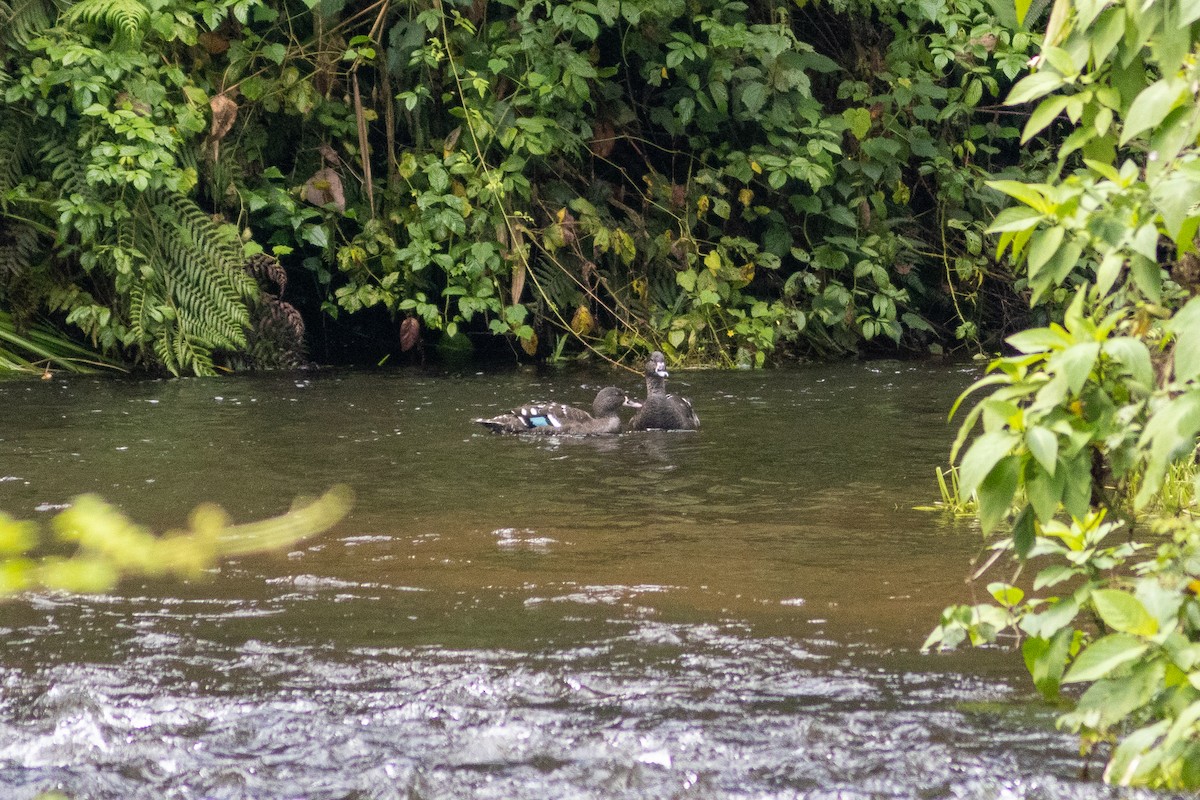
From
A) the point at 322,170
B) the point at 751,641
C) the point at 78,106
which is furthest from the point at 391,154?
the point at 751,641

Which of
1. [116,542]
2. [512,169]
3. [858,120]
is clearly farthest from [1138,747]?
[858,120]

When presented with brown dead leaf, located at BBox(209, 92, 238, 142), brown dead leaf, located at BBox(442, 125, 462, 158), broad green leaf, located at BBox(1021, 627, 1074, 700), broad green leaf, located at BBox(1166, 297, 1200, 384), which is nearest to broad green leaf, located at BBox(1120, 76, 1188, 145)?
broad green leaf, located at BBox(1166, 297, 1200, 384)

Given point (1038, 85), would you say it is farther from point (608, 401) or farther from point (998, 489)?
point (608, 401)

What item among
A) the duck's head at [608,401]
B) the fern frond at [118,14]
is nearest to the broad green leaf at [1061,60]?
the duck's head at [608,401]

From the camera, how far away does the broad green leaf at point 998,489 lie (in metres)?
2.84

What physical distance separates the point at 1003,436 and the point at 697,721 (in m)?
1.31

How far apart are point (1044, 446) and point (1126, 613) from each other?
0.33 meters

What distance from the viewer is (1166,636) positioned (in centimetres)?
265

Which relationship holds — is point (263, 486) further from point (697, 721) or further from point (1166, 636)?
point (1166, 636)

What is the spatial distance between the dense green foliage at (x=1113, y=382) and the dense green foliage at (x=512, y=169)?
8.58 metres

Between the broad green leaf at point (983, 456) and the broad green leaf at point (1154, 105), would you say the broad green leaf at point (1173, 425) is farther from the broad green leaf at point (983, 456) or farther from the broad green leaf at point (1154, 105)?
the broad green leaf at point (1154, 105)

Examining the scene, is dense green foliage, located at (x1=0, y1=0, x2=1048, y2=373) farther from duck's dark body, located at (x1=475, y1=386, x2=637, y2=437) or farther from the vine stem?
duck's dark body, located at (x1=475, y1=386, x2=637, y2=437)

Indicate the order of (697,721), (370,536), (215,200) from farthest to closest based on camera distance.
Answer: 1. (215,200)
2. (370,536)
3. (697,721)

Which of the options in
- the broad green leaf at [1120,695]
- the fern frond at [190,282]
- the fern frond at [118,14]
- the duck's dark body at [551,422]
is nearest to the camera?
the broad green leaf at [1120,695]
